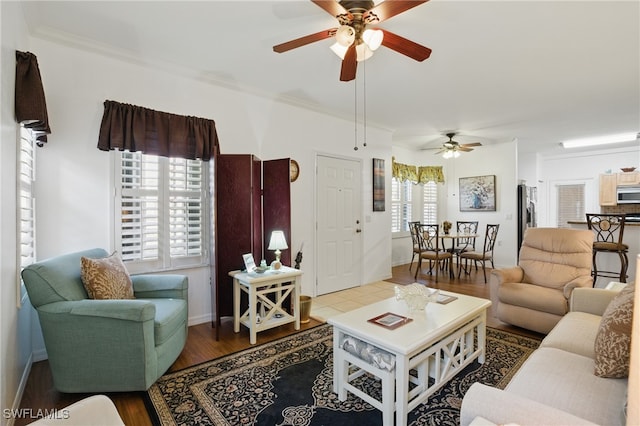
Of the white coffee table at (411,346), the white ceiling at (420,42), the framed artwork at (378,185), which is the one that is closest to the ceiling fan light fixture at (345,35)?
the white ceiling at (420,42)

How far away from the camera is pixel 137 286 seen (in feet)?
8.67

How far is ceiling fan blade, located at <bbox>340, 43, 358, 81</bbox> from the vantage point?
86.3 inches

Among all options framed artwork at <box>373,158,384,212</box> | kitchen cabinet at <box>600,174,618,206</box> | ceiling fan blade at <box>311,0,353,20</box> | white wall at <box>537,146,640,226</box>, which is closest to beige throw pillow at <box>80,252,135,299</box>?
ceiling fan blade at <box>311,0,353,20</box>

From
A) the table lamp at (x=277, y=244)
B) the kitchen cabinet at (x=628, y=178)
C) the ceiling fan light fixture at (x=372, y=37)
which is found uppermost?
the ceiling fan light fixture at (x=372, y=37)

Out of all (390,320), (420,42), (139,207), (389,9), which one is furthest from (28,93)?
(420,42)

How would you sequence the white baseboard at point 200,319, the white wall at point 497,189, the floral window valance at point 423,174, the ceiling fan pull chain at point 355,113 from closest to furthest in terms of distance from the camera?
the white baseboard at point 200,319 → the ceiling fan pull chain at point 355,113 → the white wall at point 497,189 → the floral window valance at point 423,174

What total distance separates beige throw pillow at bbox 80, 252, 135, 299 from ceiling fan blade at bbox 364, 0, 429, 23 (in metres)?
2.50

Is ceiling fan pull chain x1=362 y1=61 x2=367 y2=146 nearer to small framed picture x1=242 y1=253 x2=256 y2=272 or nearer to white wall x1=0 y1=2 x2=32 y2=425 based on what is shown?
small framed picture x1=242 y1=253 x2=256 y2=272

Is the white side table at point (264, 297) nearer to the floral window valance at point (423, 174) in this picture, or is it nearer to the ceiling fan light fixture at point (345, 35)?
the ceiling fan light fixture at point (345, 35)

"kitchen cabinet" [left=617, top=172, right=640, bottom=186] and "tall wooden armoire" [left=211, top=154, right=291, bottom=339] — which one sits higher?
"kitchen cabinet" [left=617, top=172, right=640, bottom=186]

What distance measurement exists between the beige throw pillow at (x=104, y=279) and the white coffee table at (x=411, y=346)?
1550mm

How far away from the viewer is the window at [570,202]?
25.0ft

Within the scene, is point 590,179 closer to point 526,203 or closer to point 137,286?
point 526,203

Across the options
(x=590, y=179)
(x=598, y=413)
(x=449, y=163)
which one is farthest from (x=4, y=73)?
(x=590, y=179)
